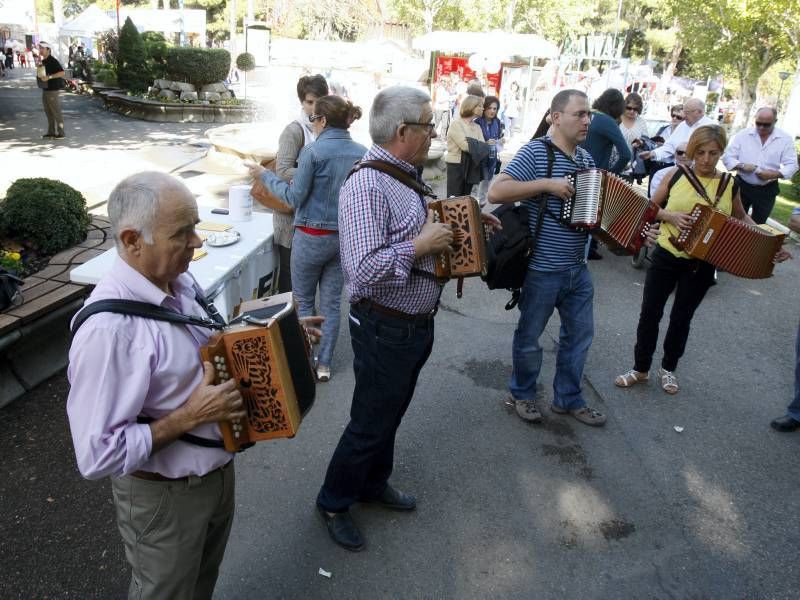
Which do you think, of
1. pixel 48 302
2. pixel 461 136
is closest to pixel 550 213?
pixel 48 302

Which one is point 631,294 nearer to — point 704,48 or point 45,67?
point 45,67

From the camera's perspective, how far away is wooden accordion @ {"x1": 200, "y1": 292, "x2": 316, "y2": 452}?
5.67ft

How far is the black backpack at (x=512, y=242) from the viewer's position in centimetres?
352

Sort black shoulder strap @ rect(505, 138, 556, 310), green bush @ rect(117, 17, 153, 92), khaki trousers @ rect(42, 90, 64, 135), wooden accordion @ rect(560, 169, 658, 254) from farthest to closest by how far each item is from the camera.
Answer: green bush @ rect(117, 17, 153, 92) < khaki trousers @ rect(42, 90, 64, 135) < black shoulder strap @ rect(505, 138, 556, 310) < wooden accordion @ rect(560, 169, 658, 254)

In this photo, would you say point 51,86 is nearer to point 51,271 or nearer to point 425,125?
point 51,271

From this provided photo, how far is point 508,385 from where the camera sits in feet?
15.3

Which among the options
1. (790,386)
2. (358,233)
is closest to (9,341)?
(358,233)

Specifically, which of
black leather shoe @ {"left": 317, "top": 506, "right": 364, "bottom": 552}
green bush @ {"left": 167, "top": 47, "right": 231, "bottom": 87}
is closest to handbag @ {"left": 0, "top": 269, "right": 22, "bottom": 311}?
black leather shoe @ {"left": 317, "top": 506, "right": 364, "bottom": 552}

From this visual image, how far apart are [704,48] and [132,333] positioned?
36.7 meters

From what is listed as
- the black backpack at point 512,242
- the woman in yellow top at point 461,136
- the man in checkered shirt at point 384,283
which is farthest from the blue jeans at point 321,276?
the woman in yellow top at point 461,136

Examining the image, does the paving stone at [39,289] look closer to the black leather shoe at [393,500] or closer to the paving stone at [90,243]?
the paving stone at [90,243]

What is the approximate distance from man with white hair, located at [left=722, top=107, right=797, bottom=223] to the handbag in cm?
741

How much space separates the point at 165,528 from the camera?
5.98 ft

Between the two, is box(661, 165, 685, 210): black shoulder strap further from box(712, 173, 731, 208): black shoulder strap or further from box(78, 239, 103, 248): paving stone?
box(78, 239, 103, 248): paving stone
